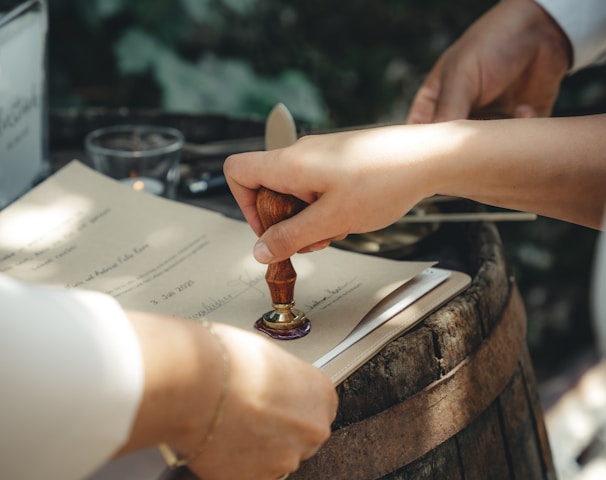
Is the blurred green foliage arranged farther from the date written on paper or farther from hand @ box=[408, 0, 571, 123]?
the date written on paper

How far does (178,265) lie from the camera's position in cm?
79

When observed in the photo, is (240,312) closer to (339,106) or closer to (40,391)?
(40,391)

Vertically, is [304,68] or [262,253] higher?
[262,253]

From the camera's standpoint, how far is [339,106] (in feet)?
7.63

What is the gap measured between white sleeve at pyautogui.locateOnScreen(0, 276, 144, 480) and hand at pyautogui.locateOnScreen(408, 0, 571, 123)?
0.66 meters

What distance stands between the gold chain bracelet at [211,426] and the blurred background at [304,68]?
1.39m

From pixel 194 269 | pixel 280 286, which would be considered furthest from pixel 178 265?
pixel 280 286

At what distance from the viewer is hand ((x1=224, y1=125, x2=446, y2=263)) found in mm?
637

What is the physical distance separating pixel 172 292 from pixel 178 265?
0.18 ft

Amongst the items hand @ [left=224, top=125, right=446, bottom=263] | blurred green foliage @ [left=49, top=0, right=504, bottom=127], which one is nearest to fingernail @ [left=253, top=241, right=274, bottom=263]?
hand @ [left=224, top=125, right=446, bottom=263]

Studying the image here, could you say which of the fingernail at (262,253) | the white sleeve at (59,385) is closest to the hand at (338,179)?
the fingernail at (262,253)

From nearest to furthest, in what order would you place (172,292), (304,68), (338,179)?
(338,179) → (172,292) → (304,68)

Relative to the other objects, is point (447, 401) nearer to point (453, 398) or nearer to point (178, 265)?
point (453, 398)

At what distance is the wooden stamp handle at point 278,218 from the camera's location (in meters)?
0.66
